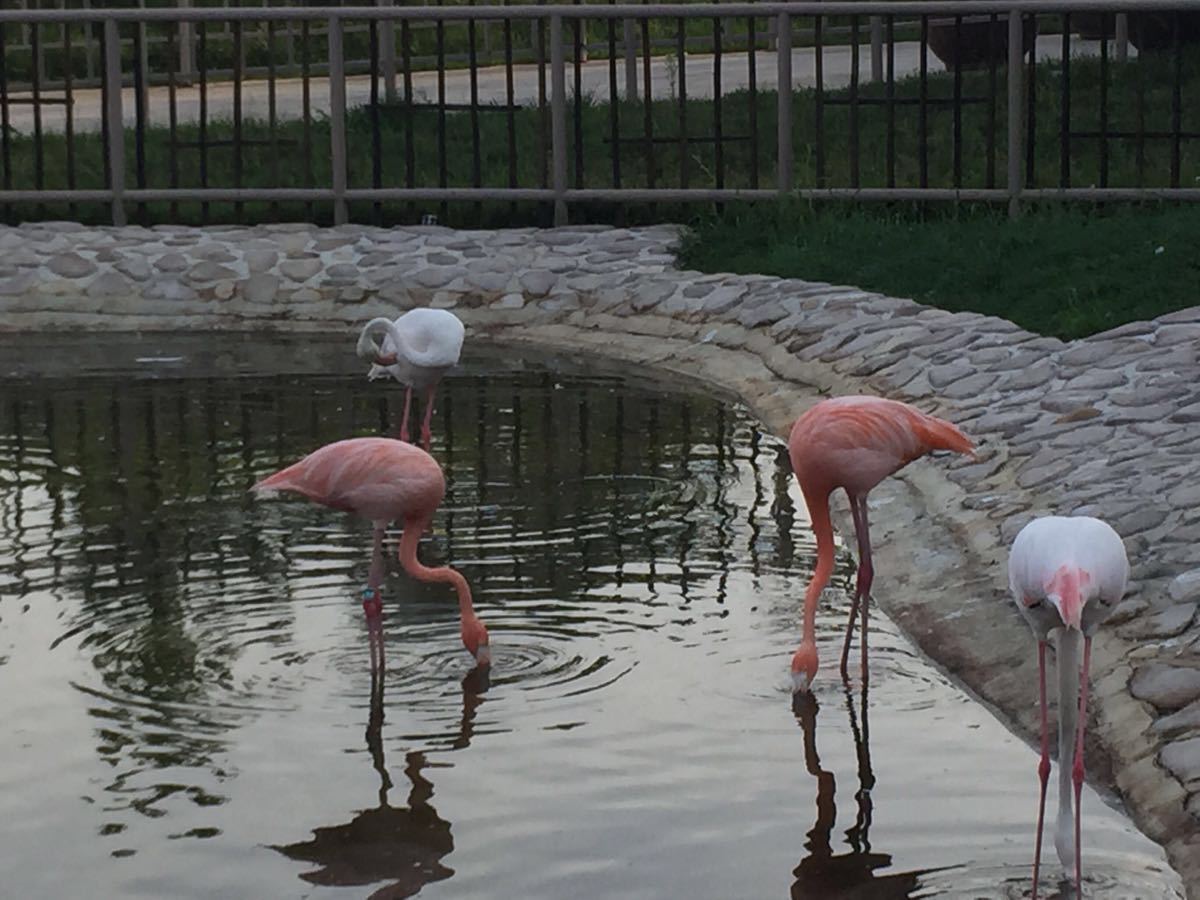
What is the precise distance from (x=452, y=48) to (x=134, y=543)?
2279cm

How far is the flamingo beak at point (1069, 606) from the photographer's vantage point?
5000 millimetres

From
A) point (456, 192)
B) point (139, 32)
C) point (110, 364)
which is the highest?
point (139, 32)

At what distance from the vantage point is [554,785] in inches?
249

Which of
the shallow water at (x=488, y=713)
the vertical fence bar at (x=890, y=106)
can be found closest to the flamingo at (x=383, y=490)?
the shallow water at (x=488, y=713)

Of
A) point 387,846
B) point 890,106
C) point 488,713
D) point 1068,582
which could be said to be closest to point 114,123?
point 890,106

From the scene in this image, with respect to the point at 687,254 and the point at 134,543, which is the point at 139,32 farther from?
the point at 134,543

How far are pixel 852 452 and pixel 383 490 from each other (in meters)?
1.47

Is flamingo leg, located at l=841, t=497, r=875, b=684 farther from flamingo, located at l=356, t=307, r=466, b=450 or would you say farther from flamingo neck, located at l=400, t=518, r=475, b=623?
flamingo, located at l=356, t=307, r=466, b=450

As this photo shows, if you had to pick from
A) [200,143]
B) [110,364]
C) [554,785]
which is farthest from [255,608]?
[200,143]

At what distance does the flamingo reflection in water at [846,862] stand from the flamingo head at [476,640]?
3.87ft

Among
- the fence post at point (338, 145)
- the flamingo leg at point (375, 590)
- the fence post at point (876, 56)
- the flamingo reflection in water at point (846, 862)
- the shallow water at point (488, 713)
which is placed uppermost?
the fence post at point (876, 56)

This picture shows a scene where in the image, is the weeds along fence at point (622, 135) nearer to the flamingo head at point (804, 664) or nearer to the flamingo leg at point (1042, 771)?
the flamingo head at point (804, 664)

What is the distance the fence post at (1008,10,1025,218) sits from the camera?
15.1 m

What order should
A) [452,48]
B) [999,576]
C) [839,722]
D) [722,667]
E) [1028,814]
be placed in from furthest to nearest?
1. [452,48]
2. [999,576]
3. [722,667]
4. [839,722]
5. [1028,814]
